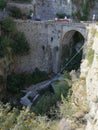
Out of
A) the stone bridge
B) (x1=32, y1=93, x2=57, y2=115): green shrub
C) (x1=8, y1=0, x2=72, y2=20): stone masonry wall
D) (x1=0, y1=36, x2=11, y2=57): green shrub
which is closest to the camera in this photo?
(x1=32, y1=93, x2=57, y2=115): green shrub

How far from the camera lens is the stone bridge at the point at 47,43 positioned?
1177 inches

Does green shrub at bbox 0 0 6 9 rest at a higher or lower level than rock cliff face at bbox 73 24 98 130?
higher

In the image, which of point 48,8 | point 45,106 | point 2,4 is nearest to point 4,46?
point 2,4

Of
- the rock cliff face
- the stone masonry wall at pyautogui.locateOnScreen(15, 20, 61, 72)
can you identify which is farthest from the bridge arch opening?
the rock cliff face

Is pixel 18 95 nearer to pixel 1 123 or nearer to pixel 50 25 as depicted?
pixel 50 25

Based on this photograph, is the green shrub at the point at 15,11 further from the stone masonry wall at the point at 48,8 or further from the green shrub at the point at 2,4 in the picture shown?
the green shrub at the point at 2,4

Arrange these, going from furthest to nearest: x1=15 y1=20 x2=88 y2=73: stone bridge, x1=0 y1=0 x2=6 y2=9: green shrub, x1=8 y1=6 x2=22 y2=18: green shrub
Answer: x1=8 y1=6 x2=22 y2=18: green shrub < x1=0 y1=0 x2=6 y2=9: green shrub < x1=15 y1=20 x2=88 y2=73: stone bridge

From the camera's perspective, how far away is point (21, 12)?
33.1m

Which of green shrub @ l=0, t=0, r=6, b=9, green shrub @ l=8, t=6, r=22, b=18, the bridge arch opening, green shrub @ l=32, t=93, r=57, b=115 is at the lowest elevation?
green shrub @ l=32, t=93, r=57, b=115

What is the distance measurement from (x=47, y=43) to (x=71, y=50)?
2721 mm

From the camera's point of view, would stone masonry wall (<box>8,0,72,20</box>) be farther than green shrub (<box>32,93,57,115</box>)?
Yes

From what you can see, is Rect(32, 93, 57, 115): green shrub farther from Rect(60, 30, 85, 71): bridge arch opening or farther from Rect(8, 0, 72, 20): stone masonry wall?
Rect(8, 0, 72, 20): stone masonry wall

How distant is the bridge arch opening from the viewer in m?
30.0

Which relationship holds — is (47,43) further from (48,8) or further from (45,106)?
(45,106)
